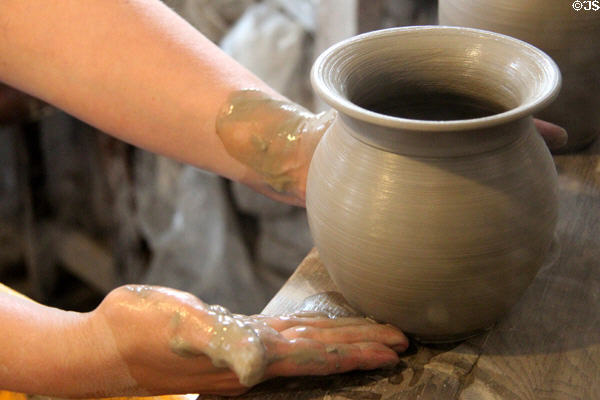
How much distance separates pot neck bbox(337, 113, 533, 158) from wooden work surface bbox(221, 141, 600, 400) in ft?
0.82

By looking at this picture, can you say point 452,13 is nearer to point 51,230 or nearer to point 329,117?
point 329,117

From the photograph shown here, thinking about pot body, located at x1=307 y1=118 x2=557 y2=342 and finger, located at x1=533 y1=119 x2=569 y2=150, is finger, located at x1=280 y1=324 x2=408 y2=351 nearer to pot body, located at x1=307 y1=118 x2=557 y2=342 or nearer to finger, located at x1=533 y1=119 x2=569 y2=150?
pot body, located at x1=307 y1=118 x2=557 y2=342

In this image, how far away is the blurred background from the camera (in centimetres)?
193

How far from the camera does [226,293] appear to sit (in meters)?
2.27

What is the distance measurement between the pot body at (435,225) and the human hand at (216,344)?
53mm

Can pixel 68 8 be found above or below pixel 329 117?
above

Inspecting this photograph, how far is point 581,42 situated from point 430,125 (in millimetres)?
473

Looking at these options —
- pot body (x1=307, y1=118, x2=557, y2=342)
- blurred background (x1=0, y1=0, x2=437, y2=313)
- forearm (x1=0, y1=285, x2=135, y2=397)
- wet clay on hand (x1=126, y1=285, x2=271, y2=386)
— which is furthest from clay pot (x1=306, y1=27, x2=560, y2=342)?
blurred background (x1=0, y1=0, x2=437, y2=313)

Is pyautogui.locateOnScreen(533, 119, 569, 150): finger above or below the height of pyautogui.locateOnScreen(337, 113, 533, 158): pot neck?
below

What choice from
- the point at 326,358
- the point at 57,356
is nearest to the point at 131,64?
the point at 57,356

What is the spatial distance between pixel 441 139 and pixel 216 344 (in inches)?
12.4

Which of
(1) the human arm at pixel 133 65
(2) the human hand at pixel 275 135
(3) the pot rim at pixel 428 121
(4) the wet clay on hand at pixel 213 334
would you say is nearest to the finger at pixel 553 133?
(2) the human hand at pixel 275 135

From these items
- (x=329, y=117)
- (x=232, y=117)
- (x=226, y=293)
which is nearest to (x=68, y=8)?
(x=232, y=117)

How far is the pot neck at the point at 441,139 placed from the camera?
2.27ft
